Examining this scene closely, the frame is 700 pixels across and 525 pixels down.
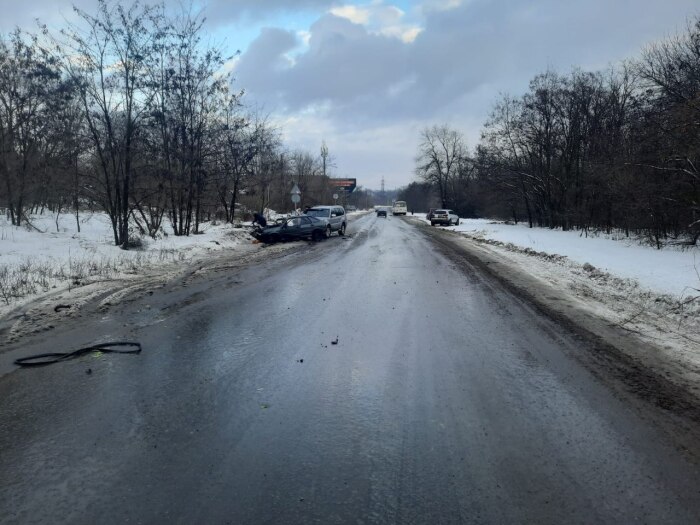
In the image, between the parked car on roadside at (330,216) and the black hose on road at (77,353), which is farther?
the parked car on roadside at (330,216)

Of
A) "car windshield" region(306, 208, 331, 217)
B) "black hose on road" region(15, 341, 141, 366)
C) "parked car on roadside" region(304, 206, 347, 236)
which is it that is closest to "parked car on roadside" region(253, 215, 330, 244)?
"parked car on roadside" region(304, 206, 347, 236)

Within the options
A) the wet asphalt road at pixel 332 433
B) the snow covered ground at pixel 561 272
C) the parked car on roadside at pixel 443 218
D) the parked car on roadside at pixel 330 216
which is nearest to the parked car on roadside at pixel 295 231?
the parked car on roadside at pixel 330 216

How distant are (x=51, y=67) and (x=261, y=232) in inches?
445

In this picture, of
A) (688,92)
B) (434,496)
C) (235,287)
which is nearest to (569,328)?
(434,496)

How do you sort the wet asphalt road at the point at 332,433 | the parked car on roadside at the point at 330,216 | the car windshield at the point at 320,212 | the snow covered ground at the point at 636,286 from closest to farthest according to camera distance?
the wet asphalt road at the point at 332,433, the snow covered ground at the point at 636,286, the parked car on roadside at the point at 330,216, the car windshield at the point at 320,212

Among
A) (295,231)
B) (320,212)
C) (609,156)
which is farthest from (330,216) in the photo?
(609,156)

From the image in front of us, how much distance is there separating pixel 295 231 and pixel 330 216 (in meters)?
3.47

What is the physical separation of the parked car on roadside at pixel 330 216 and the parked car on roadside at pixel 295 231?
3.39 ft

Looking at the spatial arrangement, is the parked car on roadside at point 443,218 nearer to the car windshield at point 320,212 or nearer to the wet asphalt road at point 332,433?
the car windshield at point 320,212

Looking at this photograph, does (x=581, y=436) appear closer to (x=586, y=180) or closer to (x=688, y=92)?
(x=688, y=92)

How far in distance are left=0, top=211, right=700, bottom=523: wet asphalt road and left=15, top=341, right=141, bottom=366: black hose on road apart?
0.24 metres

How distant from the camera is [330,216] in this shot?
2808 cm

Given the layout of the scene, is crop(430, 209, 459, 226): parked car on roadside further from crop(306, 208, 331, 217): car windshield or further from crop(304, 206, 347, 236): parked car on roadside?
crop(306, 208, 331, 217): car windshield

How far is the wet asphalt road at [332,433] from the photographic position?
118 inches
